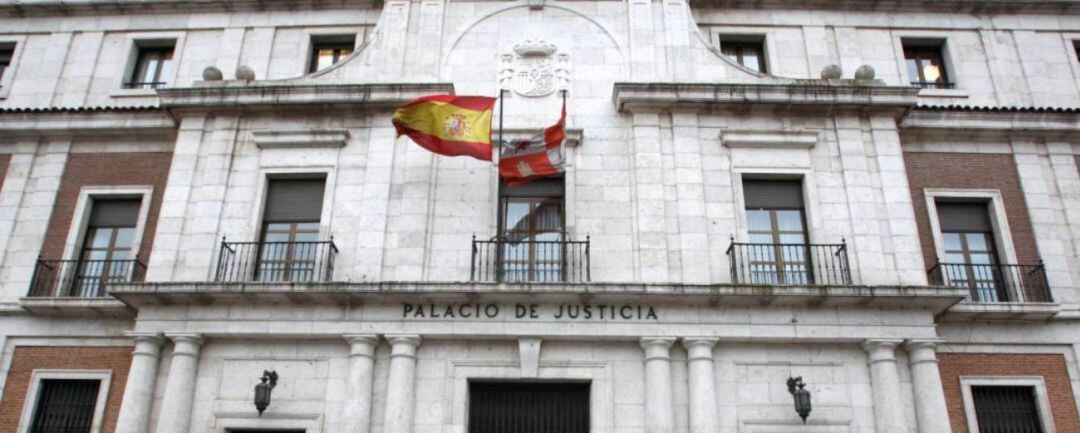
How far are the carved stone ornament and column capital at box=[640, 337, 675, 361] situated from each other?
5469mm

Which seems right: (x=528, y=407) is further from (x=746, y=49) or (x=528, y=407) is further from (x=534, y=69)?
(x=746, y=49)

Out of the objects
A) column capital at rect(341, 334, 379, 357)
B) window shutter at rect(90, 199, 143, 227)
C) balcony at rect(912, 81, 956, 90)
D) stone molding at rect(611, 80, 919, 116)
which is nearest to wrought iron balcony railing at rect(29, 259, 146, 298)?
window shutter at rect(90, 199, 143, 227)

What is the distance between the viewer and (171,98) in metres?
15.1

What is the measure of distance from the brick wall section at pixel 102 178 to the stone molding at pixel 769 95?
31.1 feet

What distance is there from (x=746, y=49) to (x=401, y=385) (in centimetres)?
1061

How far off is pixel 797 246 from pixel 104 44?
15.8 m

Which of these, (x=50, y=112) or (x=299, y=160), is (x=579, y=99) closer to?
(x=299, y=160)

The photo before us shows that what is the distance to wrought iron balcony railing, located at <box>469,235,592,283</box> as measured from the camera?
44.2 feet

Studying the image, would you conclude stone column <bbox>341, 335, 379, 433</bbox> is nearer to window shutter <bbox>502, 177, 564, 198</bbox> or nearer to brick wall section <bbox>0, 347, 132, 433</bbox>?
window shutter <bbox>502, 177, 564, 198</bbox>

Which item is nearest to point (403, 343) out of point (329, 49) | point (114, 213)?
point (114, 213)

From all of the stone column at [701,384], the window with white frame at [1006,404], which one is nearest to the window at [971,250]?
the window with white frame at [1006,404]

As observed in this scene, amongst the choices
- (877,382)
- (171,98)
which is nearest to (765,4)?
(877,382)

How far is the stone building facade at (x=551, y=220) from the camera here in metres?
12.8

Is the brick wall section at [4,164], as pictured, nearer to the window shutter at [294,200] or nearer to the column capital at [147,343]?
the column capital at [147,343]
